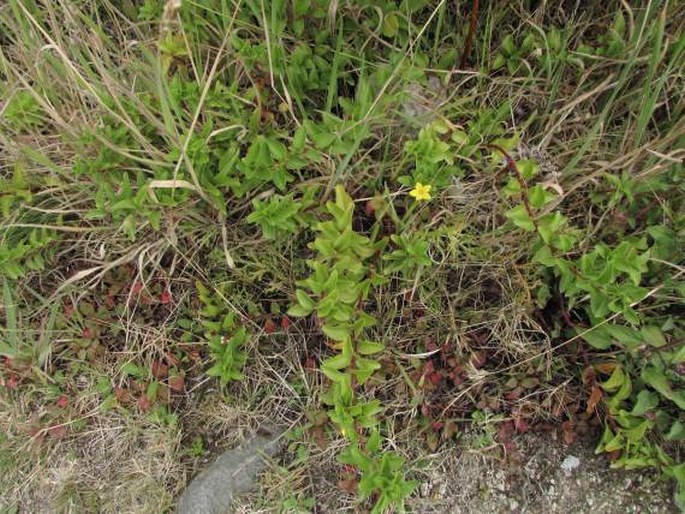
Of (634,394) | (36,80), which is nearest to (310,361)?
(634,394)

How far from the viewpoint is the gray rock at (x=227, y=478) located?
6.82 feet

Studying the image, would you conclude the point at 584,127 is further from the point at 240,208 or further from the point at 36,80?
the point at 36,80

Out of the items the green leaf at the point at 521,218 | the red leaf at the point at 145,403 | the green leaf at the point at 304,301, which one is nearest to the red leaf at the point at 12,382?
the red leaf at the point at 145,403

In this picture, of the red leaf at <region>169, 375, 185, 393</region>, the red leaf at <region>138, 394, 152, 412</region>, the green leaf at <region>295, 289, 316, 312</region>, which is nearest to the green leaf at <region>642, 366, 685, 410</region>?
the green leaf at <region>295, 289, 316, 312</region>

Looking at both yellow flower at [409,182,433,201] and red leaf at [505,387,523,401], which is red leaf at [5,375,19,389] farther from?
red leaf at [505,387,523,401]

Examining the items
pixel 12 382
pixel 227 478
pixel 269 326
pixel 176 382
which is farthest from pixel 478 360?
pixel 12 382

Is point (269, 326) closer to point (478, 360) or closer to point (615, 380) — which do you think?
point (478, 360)

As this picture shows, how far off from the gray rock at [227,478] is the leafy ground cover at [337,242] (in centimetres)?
7

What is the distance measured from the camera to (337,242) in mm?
1808

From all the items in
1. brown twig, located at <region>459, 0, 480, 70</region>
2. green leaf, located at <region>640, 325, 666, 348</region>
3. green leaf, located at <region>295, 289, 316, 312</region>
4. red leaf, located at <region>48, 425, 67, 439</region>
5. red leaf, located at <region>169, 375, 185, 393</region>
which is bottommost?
red leaf, located at <region>48, 425, 67, 439</region>

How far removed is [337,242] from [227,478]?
3.00 ft

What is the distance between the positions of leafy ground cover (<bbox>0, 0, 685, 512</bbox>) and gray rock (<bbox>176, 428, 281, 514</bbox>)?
0.07 meters

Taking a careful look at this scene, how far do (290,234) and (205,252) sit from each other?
347 mm

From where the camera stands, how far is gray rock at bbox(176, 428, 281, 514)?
208 cm
